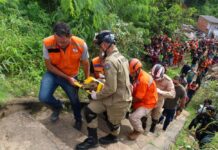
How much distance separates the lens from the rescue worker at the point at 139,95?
4.92 meters


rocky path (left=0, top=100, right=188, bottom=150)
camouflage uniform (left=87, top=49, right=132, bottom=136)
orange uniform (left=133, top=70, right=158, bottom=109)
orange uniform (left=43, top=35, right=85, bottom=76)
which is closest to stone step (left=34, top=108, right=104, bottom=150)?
rocky path (left=0, top=100, right=188, bottom=150)

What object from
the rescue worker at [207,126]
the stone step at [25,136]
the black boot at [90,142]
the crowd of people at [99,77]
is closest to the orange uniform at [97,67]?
the crowd of people at [99,77]

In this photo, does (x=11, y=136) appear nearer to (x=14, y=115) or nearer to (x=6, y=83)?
(x=14, y=115)

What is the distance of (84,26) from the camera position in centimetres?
699

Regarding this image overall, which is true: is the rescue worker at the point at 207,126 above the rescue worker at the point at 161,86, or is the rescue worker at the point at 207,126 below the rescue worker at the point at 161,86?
below

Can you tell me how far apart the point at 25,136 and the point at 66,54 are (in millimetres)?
1267

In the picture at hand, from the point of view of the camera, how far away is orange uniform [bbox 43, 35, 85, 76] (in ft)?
13.6

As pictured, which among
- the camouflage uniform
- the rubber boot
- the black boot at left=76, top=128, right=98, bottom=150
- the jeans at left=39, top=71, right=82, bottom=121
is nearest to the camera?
the camouflage uniform

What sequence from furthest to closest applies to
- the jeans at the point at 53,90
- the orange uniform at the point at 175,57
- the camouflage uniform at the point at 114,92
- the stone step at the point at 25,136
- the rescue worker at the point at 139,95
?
the orange uniform at the point at 175,57 < the rescue worker at the point at 139,95 < the jeans at the point at 53,90 < the camouflage uniform at the point at 114,92 < the stone step at the point at 25,136

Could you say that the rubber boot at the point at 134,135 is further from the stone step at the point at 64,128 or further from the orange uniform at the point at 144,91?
the stone step at the point at 64,128

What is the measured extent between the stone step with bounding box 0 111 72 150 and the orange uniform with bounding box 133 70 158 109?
1.72 meters

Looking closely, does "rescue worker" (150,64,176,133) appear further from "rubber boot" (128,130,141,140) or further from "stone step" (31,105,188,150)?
"rubber boot" (128,130,141,140)

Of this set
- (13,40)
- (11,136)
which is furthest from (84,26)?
(11,136)

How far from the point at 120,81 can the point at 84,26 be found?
3394 millimetres
